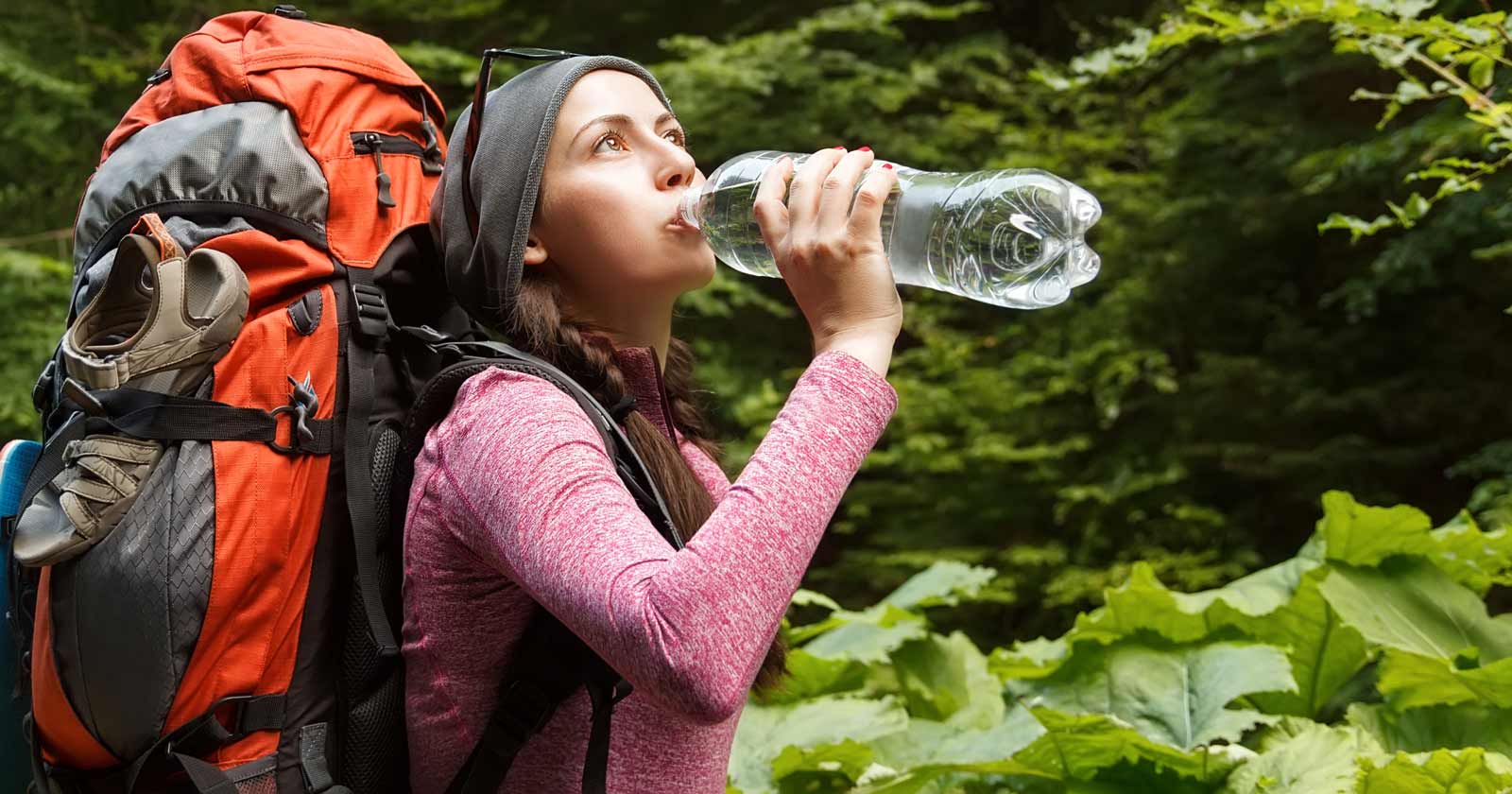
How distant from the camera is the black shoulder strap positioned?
4.50 ft

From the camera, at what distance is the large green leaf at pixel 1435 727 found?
82.1 inches

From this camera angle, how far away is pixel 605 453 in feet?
4.31

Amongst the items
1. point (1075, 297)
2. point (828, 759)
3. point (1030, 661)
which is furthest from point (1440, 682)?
point (1075, 297)

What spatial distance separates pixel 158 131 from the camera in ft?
5.55

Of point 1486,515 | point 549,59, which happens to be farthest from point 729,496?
point 1486,515

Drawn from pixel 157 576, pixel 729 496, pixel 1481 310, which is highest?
pixel 729 496

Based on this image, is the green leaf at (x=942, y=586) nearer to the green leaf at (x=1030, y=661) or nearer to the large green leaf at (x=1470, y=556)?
the green leaf at (x=1030, y=661)

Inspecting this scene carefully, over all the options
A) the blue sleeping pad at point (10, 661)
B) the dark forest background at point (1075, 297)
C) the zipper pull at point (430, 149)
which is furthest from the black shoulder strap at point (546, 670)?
the dark forest background at point (1075, 297)

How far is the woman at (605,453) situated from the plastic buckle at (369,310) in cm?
9

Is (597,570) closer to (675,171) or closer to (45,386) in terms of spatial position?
(675,171)

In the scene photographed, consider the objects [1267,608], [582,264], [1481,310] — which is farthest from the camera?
[1481,310]

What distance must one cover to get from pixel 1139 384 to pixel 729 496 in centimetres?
624

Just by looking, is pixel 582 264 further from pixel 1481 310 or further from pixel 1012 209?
pixel 1481 310

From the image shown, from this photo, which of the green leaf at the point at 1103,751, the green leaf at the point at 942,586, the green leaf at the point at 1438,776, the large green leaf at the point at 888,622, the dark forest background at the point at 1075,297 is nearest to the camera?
the green leaf at the point at 1438,776
